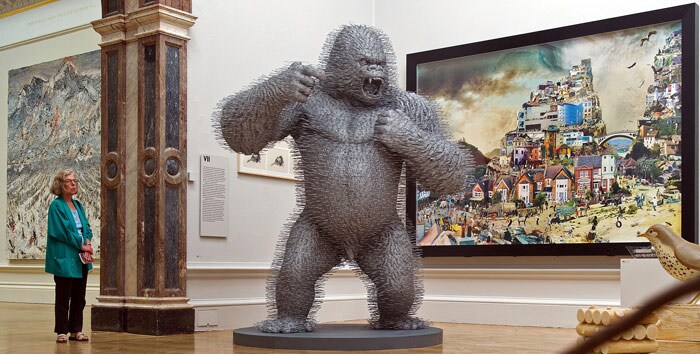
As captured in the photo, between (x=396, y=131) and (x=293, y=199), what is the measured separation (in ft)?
9.52

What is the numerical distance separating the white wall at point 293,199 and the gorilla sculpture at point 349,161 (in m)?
1.32

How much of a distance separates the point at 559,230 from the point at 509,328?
96cm

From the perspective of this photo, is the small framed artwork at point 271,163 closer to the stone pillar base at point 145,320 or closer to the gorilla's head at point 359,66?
the stone pillar base at point 145,320

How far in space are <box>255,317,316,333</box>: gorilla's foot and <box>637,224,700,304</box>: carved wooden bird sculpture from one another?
2125 millimetres

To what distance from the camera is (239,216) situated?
6.89 metres

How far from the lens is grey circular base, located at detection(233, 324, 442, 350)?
14.9 feet

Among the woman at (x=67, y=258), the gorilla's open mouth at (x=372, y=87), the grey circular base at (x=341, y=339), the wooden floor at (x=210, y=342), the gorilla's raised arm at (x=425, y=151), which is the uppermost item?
the gorilla's open mouth at (x=372, y=87)

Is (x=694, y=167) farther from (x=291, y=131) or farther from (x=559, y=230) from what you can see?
(x=291, y=131)

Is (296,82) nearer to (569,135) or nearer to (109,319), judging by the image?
(109,319)

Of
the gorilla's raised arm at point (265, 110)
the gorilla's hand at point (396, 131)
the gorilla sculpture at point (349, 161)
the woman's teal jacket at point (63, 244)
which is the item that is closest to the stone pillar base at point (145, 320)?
the woman's teal jacket at point (63, 244)

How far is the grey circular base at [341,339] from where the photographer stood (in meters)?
4.55

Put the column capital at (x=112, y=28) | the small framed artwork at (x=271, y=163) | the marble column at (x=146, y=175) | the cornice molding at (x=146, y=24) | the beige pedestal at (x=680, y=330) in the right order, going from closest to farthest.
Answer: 1. the beige pedestal at (x=680, y=330)
2. the marble column at (x=146, y=175)
3. the cornice molding at (x=146, y=24)
4. the column capital at (x=112, y=28)
5. the small framed artwork at (x=271, y=163)

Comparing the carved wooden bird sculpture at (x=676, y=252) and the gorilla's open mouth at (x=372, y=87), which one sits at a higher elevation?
the gorilla's open mouth at (x=372, y=87)

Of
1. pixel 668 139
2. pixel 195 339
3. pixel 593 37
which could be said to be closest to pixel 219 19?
pixel 195 339
